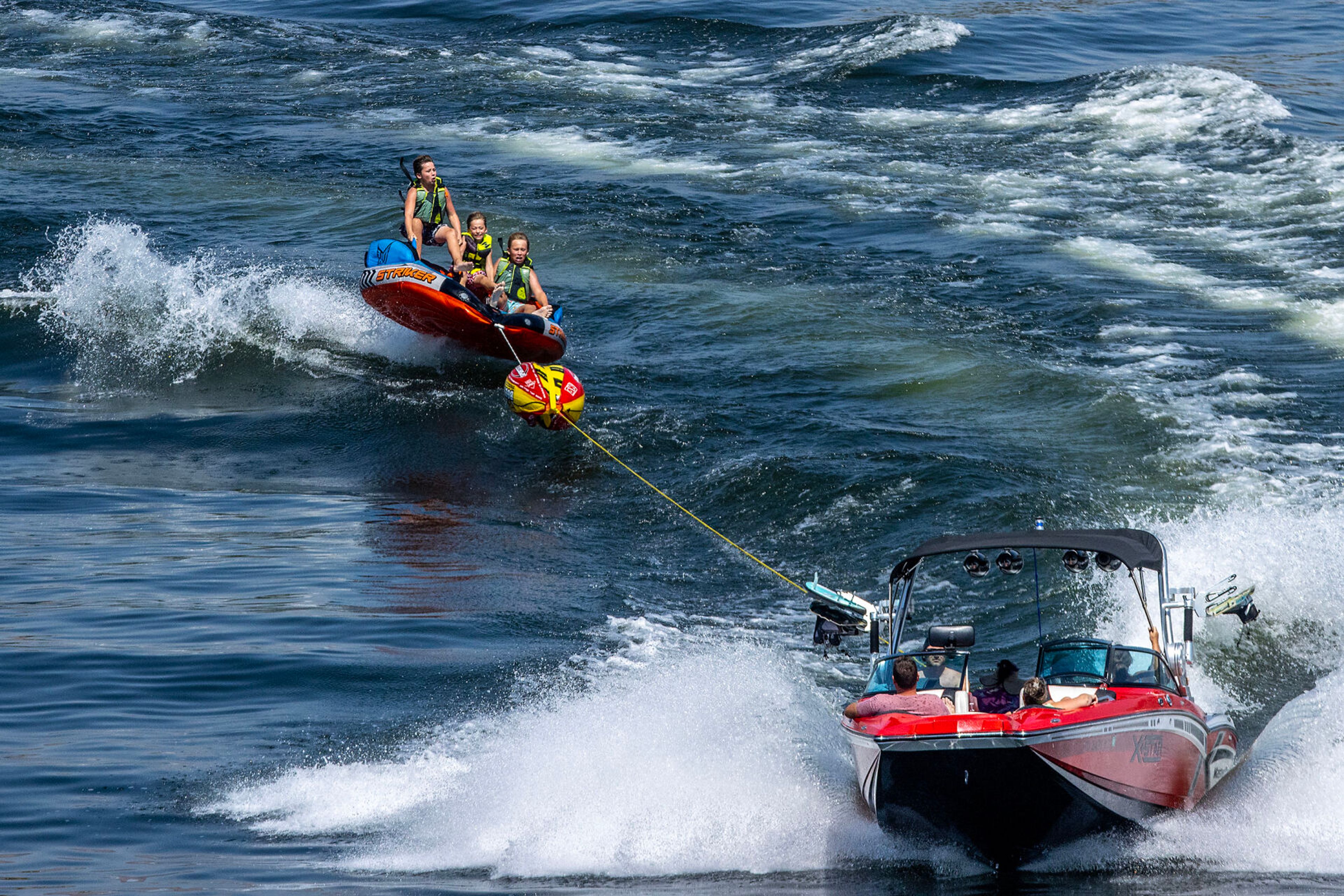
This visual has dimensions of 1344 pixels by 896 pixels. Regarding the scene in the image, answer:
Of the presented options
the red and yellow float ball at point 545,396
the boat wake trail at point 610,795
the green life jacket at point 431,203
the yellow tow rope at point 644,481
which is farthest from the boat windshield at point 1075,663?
the green life jacket at point 431,203

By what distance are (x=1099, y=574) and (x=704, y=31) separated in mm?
24714

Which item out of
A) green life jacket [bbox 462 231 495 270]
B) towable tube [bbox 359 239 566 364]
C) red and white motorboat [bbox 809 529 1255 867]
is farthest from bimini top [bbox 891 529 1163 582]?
green life jacket [bbox 462 231 495 270]

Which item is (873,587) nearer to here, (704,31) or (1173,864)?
(1173,864)

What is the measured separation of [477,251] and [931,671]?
1014 centimetres

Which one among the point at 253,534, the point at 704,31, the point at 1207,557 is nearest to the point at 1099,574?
the point at 1207,557

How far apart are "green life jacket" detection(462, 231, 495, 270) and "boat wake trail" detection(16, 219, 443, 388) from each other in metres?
1.16

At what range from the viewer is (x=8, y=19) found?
125 feet

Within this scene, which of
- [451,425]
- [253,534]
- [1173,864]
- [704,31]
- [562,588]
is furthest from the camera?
[704,31]

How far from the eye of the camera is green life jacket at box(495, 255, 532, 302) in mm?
16859

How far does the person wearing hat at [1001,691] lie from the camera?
8.31 m

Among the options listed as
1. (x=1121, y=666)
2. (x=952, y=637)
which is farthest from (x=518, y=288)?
(x=1121, y=666)

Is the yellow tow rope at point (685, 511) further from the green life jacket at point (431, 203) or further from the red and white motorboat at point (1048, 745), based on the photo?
the green life jacket at point (431, 203)

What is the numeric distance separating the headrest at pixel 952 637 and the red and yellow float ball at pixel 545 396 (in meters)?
7.37

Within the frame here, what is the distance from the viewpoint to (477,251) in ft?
→ 56.1
